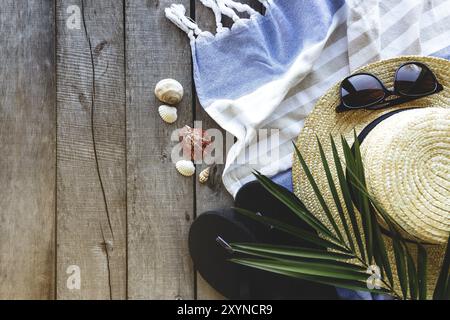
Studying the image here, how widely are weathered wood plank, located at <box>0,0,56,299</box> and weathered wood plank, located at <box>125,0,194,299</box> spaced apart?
195 millimetres

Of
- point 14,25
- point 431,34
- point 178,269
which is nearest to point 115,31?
point 14,25

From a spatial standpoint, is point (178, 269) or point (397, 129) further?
point (178, 269)

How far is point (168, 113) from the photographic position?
3.44 ft

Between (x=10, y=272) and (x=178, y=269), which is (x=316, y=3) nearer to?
(x=178, y=269)

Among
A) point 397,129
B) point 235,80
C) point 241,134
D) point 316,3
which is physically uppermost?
point 316,3

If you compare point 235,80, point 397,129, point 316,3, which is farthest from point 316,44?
point 397,129

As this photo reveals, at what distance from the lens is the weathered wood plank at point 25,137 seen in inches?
41.6

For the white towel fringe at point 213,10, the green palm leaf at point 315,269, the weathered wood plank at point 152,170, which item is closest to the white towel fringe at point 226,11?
the white towel fringe at point 213,10

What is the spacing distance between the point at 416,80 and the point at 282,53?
1.02ft

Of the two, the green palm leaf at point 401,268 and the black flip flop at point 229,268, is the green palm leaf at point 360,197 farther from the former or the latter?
the black flip flop at point 229,268

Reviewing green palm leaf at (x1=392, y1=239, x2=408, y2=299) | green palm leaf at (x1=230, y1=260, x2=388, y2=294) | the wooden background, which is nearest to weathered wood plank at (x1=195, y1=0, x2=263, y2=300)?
the wooden background

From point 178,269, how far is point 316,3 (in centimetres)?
71

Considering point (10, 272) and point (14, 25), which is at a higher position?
point (14, 25)

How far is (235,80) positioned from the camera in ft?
3.46
